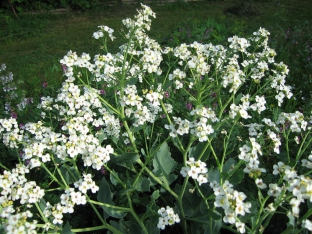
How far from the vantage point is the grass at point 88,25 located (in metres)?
5.19

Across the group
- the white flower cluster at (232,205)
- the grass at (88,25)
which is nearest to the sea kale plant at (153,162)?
the white flower cluster at (232,205)

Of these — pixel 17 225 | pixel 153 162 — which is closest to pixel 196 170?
pixel 153 162

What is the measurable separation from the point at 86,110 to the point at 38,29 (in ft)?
16.6

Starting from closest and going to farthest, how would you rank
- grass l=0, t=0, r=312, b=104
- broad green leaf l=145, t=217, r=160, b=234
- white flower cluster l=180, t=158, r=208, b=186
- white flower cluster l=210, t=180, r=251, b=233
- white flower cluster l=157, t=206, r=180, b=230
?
white flower cluster l=210, t=180, r=251, b=233, white flower cluster l=180, t=158, r=208, b=186, white flower cluster l=157, t=206, r=180, b=230, broad green leaf l=145, t=217, r=160, b=234, grass l=0, t=0, r=312, b=104

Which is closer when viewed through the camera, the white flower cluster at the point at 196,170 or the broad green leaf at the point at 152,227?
the white flower cluster at the point at 196,170

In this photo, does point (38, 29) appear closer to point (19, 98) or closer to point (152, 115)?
point (19, 98)

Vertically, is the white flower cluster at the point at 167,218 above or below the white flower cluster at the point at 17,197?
below

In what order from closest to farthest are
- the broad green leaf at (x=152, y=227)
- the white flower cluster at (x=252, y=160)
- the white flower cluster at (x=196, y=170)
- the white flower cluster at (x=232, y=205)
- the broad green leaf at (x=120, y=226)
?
the white flower cluster at (x=232, y=205), the white flower cluster at (x=252, y=160), the white flower cluster at (x=196, y=170), the broad green leaf at (x=152, y=227), the broad green leaf at (x=120, y=226)

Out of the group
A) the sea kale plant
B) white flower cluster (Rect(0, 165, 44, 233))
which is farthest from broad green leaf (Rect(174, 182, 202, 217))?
white flower cluster (Rect(0, 165, 44, 233))

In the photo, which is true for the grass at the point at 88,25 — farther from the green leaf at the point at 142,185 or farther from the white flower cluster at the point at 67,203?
the white flower cluster at the point at 67,203

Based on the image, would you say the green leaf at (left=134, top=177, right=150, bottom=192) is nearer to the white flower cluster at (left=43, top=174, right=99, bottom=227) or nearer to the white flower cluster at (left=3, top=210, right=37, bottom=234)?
the white flower cluster at (left=43, top=174, right=99, bottom=227)

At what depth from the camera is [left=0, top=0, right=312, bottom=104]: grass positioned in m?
5.19

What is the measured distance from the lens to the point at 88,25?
21.9 feet

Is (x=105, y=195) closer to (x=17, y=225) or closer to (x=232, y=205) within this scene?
(x=17, y=225)
